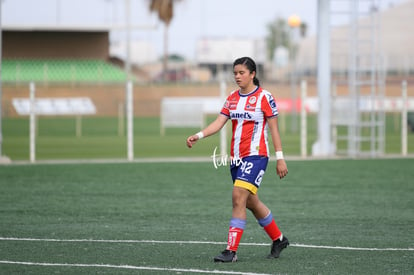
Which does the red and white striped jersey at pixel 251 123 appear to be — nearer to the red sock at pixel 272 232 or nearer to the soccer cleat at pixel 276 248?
the red sock at pixel 272 232

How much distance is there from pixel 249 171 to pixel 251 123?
18.6 inches

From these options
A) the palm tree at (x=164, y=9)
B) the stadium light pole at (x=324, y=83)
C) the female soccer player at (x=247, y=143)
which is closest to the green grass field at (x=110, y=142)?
the stadium light pole at (x=324, y=83)

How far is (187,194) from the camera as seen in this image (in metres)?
14.7

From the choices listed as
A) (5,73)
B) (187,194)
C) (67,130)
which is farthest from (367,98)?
(5,73)

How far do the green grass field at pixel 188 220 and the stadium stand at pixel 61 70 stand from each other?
42.7 m

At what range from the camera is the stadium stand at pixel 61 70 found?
6153 cm

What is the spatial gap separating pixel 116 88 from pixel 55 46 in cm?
1016

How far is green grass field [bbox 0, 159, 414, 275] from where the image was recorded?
329 inches

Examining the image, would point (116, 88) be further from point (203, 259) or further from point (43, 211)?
point (203, 259)

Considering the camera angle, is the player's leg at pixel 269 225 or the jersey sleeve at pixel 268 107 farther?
the player's leg at pixel 269 225

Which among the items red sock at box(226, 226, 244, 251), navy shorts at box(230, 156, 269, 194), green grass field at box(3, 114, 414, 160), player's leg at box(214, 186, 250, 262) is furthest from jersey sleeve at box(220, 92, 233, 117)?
green grass field at box(3, 114, 414, 160)

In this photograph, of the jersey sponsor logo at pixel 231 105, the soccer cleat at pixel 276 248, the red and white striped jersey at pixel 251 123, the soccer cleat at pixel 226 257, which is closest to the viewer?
the soccer cleat at pixel 226 257

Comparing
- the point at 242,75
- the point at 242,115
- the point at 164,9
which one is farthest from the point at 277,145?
the point at 164,9

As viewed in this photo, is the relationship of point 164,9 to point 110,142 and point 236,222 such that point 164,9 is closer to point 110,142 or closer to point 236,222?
point 110,142
